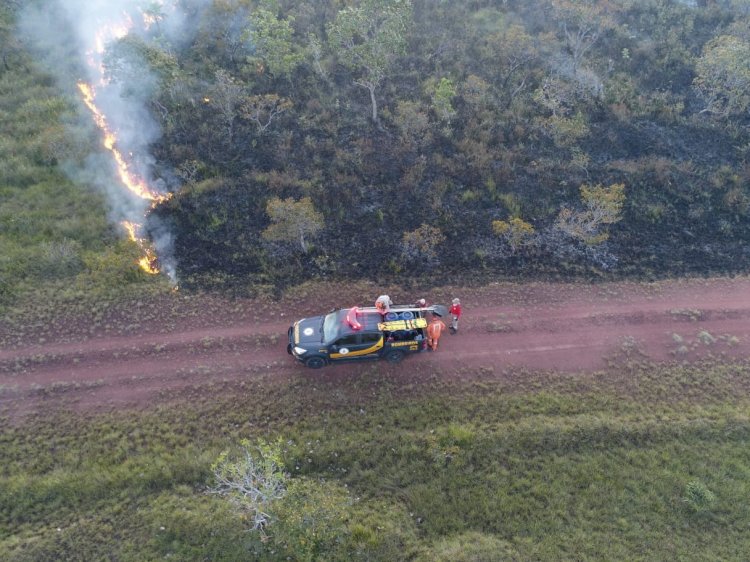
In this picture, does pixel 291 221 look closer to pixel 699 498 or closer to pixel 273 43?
pixel 273 43

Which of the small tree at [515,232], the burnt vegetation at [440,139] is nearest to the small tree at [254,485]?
the burnt vegetation at [440,139]

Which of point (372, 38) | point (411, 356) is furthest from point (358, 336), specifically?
point (372, 38)

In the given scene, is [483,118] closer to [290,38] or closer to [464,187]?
[464,187]

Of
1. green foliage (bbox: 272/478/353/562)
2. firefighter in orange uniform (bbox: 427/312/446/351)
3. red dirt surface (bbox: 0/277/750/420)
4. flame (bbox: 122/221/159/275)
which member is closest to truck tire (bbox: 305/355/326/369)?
red dirt surface (bbox: 0/277/750/420)

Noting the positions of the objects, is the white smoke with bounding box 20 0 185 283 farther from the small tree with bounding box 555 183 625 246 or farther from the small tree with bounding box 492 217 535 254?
the small tree with bounding box 555 183 625 246

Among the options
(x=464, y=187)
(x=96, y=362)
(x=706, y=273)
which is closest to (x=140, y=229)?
(x=96, y=362)

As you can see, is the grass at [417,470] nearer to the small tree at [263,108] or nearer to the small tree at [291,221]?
the small tree at [291,221]
